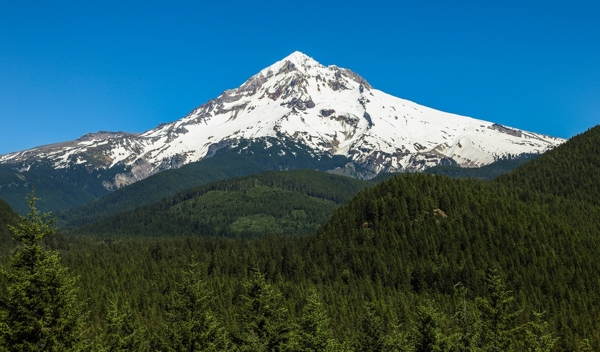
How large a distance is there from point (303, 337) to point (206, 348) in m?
10.4

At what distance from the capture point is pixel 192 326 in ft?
196

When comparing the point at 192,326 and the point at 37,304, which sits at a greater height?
the point at 37,304

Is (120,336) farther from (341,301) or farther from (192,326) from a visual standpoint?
(341,301)

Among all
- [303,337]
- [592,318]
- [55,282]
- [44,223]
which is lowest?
[592,318]

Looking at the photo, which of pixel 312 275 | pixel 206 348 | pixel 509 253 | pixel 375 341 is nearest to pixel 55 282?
pixel 206 348

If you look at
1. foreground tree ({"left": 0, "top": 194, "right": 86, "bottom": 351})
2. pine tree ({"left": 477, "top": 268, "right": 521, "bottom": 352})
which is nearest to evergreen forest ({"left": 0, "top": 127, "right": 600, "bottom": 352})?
foreground tree ({"left": 0, "top": 194, "right": 86, "bottom": 351})

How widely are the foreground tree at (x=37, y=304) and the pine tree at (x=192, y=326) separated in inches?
760

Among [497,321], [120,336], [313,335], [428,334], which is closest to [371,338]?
[497,321]

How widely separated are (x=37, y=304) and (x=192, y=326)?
2174 cm

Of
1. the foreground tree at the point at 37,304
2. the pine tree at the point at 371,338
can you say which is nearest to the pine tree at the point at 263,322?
the pine tree at the point at 371,338

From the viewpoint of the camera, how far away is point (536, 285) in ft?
564

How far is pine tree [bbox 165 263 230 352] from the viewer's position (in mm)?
59688

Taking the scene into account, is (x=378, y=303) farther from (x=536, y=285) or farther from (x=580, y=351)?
(x=580, y=351)

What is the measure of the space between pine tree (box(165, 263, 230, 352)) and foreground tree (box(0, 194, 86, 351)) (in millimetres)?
19312
